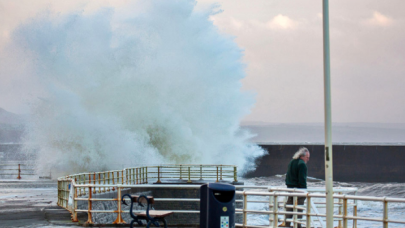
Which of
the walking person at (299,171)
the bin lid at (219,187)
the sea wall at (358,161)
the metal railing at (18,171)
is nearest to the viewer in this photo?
the bin lid at (219,187)

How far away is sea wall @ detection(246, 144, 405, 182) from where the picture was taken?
2361 inches

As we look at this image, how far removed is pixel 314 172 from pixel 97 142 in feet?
95.8

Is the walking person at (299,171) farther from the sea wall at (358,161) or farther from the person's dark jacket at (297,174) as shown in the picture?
the sea wall at (358,161)

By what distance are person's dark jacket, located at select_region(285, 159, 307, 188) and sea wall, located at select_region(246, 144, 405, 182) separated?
49588 millimetres

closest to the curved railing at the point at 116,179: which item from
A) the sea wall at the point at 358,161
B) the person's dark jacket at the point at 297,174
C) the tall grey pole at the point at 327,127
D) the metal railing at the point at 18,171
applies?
the person's dark jacket at the point at 297,174

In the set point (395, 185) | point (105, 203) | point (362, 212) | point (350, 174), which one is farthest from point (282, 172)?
point (105, 203)

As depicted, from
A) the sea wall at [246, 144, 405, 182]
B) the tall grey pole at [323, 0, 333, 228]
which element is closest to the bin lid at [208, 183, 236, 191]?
the tall grey pole at [323, 0, 333, 228]

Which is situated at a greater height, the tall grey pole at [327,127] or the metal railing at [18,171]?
the tall grey pole at [327,127]

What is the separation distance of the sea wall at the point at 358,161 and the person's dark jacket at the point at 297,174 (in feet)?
163

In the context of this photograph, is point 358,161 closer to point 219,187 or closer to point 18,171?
point 18,171

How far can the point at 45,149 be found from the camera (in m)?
41.3

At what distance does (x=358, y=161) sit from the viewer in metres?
61.3

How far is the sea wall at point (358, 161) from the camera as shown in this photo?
5997 centimetres

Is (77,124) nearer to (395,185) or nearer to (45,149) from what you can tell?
(45,149)
